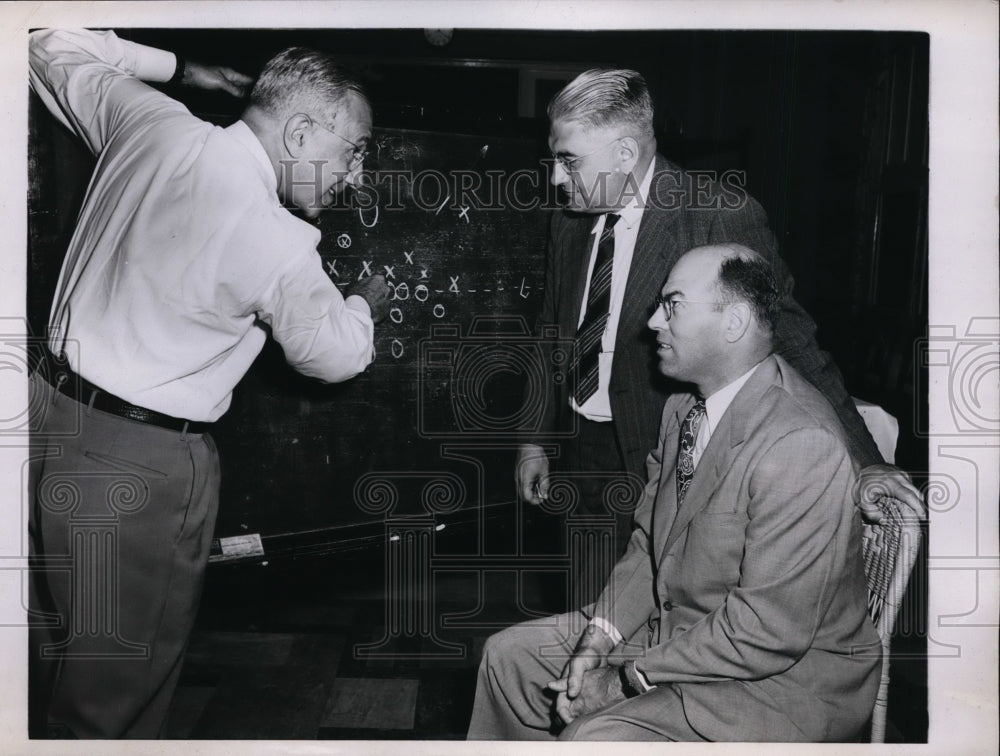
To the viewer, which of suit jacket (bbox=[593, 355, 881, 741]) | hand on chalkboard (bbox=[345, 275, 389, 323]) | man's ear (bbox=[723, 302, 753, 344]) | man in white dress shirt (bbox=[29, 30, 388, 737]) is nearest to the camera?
suit jacket (bbox=[593, 355, 881, 741])

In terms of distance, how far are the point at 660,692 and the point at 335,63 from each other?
1.74 meters

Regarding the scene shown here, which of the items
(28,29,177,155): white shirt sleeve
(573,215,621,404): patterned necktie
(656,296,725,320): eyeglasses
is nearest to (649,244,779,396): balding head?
(656,296,725,320): eyeglasses

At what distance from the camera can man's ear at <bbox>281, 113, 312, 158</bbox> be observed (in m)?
2.08

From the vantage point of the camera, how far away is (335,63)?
211 centimetres

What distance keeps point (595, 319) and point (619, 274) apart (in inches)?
5.3

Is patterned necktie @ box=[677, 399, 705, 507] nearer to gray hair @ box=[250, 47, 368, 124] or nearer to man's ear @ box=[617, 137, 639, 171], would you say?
man's ear @ box=[617, 137, 639, 171]

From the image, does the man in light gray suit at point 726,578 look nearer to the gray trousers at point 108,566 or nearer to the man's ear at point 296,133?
the gray trousers at point 108,566

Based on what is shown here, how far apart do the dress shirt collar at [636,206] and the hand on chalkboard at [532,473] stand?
65cm

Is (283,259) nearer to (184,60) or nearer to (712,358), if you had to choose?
(184,60)

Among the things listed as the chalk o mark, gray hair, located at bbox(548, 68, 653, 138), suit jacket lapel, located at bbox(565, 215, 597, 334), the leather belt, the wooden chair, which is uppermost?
gray hair, located at bbox(548, 68, 653, 138)

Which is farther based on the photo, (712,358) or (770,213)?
(770,213)

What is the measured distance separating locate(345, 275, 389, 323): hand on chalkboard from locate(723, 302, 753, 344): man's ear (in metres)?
0.88

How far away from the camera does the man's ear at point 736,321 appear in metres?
1.95

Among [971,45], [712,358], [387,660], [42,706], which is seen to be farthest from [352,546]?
[971,45]
